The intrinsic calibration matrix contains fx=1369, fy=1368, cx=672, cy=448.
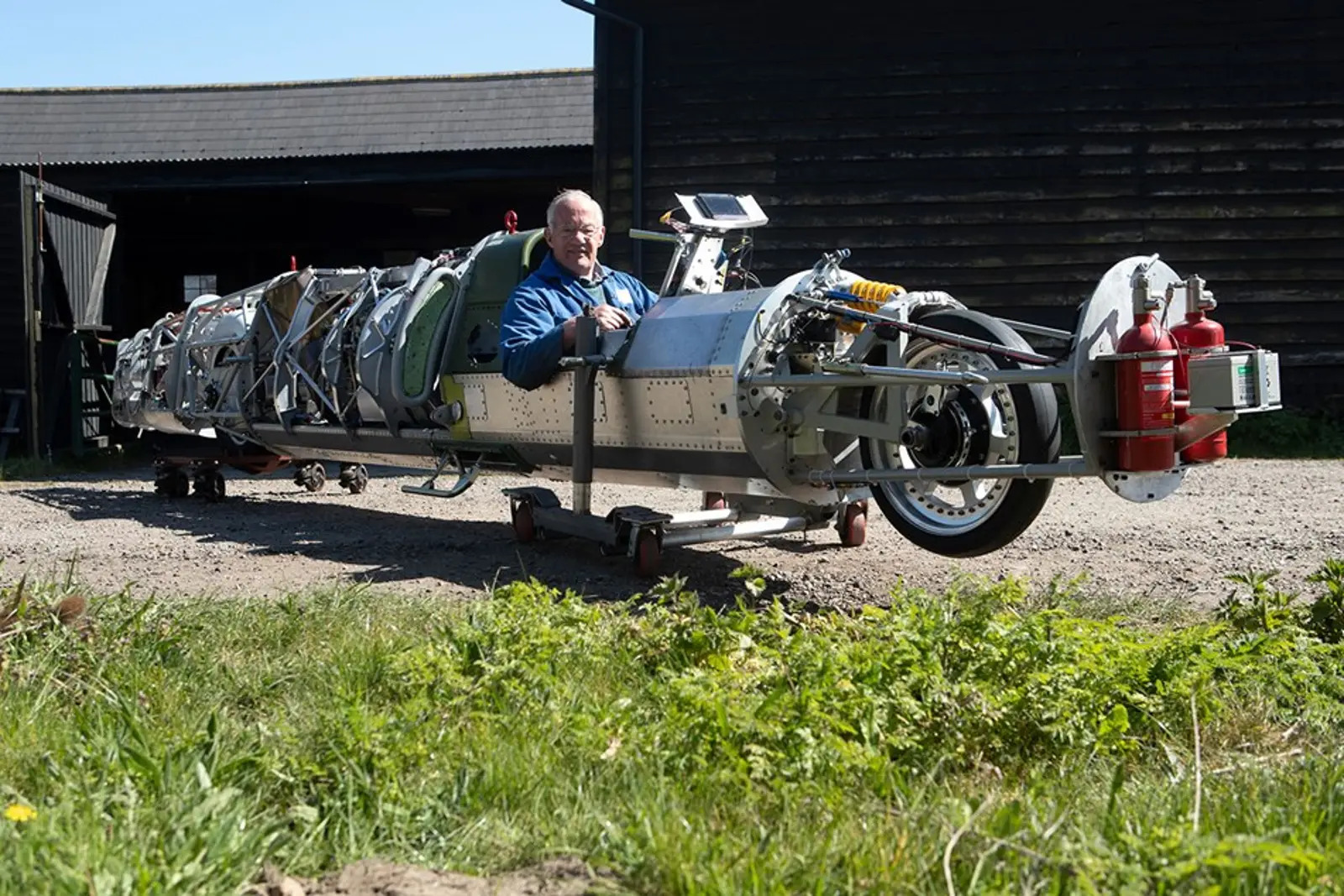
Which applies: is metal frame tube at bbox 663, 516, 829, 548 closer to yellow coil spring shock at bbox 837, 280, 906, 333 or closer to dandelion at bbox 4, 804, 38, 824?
yellow coil spring shock at bbox 837, 280, 906, 333

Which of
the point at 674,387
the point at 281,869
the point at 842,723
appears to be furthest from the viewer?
the point at 674,387

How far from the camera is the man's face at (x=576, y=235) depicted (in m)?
6.02

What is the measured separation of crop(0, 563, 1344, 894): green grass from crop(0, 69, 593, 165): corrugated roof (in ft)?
41.9

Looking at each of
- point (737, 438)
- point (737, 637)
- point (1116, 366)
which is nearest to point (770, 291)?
point (737, 438)

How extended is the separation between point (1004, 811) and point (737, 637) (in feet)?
4.17

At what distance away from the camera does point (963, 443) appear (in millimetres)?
4645

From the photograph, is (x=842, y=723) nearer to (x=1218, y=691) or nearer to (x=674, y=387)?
(x=1218, y=691)

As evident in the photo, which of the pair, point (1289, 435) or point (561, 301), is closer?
point (561, 301)

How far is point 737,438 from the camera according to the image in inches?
198

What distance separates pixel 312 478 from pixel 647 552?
5.31 metres

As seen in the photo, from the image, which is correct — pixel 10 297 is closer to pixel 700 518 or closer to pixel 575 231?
pixel 575 231

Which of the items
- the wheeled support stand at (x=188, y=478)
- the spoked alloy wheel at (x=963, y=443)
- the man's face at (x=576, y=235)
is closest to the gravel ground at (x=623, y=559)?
the spoked alloy wheel at (x=963, y=443)

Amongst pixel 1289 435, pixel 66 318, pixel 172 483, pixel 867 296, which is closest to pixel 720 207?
pixel 867 296

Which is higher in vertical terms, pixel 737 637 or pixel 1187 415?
pixel 1187 415
